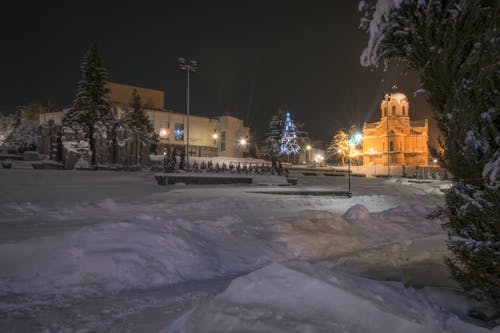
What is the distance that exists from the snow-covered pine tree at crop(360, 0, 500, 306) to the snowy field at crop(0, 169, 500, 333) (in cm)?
78

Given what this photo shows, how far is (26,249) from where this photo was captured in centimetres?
461

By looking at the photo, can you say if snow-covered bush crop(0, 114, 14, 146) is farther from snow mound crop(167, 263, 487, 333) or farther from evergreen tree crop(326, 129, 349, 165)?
snow mound crop(167, 263, 487, 333)

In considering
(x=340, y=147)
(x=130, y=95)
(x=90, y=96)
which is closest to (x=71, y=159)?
(x=90, y=96)

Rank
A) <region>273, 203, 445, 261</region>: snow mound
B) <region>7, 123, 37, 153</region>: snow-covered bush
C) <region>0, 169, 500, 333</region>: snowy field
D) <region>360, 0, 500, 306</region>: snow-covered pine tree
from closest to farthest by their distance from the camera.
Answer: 1. <region>0, 169, 500, 333</region>: snowy field
2. <region>360, 0, 500, 306</region>: snow-covered pine tree
3. <region>273, 203, 445, 261</region>: snow mound
4. <region>7, 123, 37, 153</region>: snow-covered bush

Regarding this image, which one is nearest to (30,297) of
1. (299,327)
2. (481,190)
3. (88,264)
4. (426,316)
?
(88,264)

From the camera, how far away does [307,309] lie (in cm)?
280

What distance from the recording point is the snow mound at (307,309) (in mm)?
2510

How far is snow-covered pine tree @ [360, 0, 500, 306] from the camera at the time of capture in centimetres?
330

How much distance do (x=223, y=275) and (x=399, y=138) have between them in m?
62.5

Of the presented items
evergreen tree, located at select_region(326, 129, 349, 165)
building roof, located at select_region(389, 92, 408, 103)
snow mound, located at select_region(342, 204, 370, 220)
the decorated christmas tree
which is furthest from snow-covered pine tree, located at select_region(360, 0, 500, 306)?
building roof, located at select_region(389, 92, 408, 103)

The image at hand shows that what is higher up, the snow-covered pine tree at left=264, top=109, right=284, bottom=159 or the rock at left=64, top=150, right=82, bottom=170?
the snow-covered pine tree at left=264, top=109, right=284, bottom=159

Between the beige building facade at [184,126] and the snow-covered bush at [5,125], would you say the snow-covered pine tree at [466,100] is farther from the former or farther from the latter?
the snow-covered bush at [5,125]

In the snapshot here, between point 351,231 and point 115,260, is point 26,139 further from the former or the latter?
point 351,231

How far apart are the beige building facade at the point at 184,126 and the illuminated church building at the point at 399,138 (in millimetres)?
26096
